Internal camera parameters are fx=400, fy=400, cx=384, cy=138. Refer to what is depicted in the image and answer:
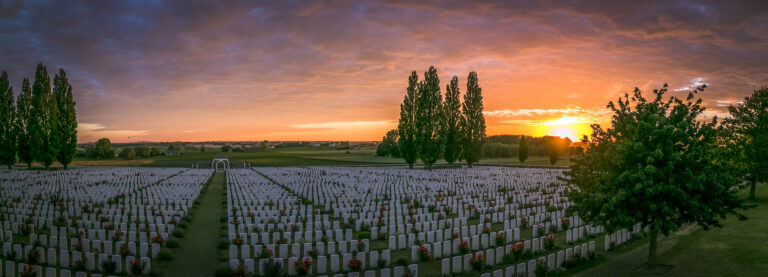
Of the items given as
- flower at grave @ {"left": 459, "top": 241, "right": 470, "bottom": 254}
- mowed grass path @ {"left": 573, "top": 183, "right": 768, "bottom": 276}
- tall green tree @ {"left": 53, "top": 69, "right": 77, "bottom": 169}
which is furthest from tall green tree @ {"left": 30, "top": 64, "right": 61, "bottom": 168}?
mowed grass path @ {"left": 573, "top": 183, "right": 768, "bottom": 276}

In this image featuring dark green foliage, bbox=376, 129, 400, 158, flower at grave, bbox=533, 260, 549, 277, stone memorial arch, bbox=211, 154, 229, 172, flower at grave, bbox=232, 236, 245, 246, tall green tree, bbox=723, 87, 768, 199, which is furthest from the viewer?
dark green foliage, bbox=376, 129, 400, 158

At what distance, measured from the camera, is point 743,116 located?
25703 millimetres

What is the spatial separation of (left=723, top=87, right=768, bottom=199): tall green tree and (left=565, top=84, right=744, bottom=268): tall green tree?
18857 mm

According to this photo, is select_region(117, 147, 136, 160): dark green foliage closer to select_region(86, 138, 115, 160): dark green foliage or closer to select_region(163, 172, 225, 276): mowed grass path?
select_region(86, 138, 115, 160): dark green foliage

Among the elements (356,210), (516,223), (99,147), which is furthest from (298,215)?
(99,147)

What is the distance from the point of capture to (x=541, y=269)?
426 inches

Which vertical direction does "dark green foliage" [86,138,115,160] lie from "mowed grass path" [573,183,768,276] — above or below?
above

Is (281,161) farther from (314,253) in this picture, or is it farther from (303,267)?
(303,267)

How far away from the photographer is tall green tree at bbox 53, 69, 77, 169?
2295 inches

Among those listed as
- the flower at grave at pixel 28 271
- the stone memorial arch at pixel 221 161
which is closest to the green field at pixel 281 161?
the stone memorial arch at pixel 221 161

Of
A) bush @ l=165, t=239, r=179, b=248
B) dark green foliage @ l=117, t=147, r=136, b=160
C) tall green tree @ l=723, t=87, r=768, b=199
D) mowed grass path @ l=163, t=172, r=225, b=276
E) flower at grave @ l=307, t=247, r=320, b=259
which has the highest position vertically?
tall green tree @ l=723, t=87, r=768, b=199

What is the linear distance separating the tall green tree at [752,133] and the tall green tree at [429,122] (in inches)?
1443

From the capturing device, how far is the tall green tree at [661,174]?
9656 mm

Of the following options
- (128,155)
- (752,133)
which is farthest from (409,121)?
(128,155)
